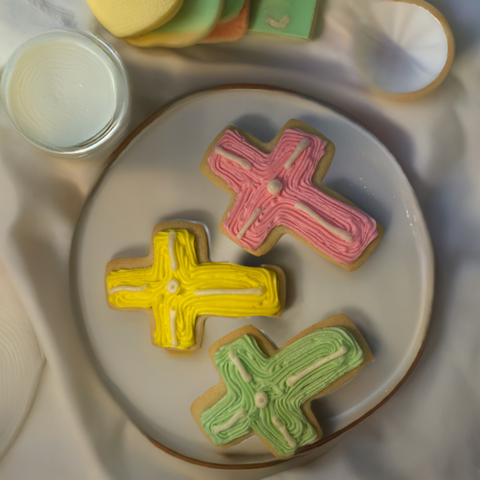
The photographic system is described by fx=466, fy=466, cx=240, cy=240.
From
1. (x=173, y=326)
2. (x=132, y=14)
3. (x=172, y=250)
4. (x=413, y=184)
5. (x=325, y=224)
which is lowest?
(x=173, y=326)

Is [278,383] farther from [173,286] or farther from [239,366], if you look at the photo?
[173,286]

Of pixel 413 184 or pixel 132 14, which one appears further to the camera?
pixel 413 184

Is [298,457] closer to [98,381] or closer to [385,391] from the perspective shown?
[385,391]

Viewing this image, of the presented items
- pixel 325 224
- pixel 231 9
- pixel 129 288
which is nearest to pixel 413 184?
pixel 325 224

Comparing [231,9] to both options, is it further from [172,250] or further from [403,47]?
[172,250]

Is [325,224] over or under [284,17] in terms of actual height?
under
